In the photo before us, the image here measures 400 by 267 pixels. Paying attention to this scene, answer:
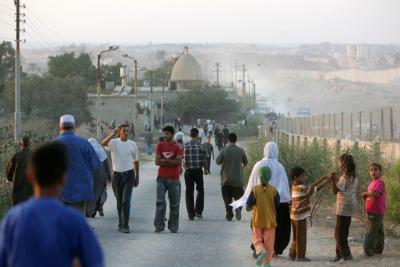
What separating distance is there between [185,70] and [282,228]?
531 feet

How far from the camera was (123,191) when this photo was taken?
16.7 m

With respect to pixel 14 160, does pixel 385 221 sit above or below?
below

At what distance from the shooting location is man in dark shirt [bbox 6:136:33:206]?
40.3 ft

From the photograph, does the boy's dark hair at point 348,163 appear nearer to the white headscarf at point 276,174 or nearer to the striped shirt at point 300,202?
the striped shirt at point 300,202

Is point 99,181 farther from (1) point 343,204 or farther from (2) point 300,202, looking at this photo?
(1) point 343,204

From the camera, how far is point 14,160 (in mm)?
13828

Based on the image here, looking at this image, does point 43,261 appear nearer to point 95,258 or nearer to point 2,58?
point 95,258

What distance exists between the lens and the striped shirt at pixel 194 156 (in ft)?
63.1

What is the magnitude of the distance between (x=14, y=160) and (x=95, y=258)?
27.0ft

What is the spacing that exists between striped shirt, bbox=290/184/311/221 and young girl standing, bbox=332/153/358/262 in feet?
1.26

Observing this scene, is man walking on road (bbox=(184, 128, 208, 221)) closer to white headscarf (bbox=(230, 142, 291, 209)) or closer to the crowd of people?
the crowd of people

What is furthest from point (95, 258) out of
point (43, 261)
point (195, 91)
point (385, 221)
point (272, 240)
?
point (195, 91)

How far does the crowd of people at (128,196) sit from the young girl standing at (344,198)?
0.01 meters

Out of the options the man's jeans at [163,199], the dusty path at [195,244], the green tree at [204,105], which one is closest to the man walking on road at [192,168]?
the dusty path at [195,244]
